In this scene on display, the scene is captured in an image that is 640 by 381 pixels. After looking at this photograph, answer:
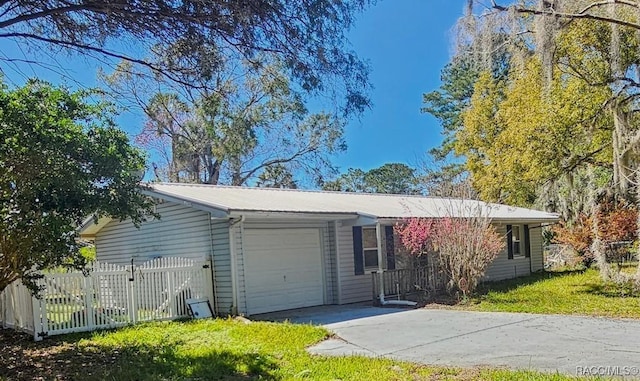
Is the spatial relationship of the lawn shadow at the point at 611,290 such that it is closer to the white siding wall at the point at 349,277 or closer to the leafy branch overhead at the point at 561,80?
the leafy branch overhead at the point at 561,80

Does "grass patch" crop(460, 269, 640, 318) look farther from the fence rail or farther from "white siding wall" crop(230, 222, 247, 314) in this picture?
"white siding wall" crop(230, 222, 247, 314)

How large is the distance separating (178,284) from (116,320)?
1431 mm

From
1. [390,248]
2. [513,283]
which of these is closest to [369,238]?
[390,248]

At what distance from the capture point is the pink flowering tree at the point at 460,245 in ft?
38.6

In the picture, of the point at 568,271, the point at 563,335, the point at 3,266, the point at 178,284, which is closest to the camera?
the point at 3,266

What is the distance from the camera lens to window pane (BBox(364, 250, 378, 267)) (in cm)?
1378

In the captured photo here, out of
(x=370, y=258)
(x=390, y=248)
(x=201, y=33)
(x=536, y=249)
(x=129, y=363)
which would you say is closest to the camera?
(x=201, y=33)

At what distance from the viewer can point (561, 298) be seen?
11.6m

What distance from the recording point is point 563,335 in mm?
7457

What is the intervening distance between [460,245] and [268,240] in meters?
4.49

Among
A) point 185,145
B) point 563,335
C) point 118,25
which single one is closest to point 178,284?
point 118,25

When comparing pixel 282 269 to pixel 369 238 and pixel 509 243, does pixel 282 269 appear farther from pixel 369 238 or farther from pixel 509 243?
pixel 509 243

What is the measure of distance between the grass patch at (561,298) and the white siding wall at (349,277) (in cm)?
289

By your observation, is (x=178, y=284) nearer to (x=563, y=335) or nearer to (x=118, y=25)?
(x=118, y=25)
